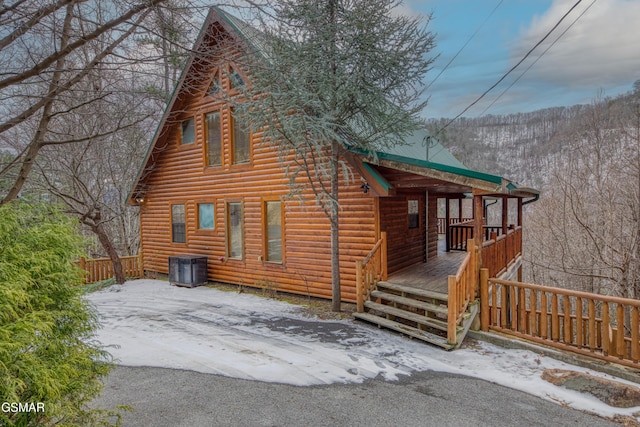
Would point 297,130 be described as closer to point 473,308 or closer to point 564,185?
point 473,308

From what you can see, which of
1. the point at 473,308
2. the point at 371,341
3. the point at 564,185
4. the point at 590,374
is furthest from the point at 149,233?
the point at 564,185

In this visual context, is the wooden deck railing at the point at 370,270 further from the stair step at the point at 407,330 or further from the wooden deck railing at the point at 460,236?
the wooden deck railing at the point at 460,236

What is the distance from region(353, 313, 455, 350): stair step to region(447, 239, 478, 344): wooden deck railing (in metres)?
0.13

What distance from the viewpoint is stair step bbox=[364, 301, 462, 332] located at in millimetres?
5700

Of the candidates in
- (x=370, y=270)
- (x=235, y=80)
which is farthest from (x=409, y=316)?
(x=235, y=80)

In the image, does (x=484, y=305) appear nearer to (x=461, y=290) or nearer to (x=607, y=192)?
(x=461, y=290)

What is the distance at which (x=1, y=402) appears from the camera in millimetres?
1938

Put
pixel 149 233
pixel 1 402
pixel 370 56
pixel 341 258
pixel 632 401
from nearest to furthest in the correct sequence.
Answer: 1. pixel 1 402
2. pixel 632 401
3. pixel 370 56
4. pixel 341 258
5. pixel 149 233

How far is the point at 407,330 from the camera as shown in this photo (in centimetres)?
601

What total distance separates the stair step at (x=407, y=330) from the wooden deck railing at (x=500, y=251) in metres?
1.70

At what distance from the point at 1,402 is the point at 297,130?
17.9 feet

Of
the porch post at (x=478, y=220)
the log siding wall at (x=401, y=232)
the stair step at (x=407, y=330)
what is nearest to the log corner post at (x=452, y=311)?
the stair step at (x=407, y=330)

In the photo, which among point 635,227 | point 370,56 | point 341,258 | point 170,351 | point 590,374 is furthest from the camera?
point 635,227

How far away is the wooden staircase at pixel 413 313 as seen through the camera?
18.6ft
